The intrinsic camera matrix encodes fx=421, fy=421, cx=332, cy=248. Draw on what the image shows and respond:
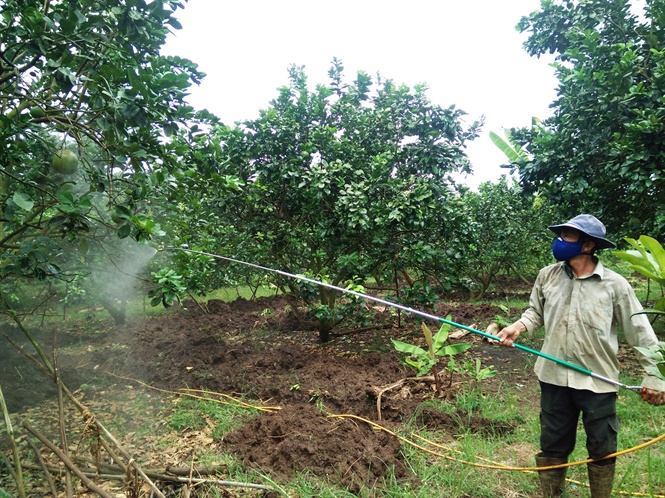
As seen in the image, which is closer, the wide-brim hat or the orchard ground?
the wide-brim hat

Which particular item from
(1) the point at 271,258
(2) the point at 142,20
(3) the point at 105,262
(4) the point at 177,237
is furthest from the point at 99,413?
(2) the point at 142,20

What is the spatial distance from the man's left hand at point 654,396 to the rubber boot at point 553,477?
0.58 m

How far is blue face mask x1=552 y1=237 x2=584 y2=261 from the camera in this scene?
7.30 feet

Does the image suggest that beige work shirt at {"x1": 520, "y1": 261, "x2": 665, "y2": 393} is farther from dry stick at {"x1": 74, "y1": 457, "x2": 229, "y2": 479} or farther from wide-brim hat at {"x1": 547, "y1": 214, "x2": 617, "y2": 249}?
dry stick at {"x1": 74, "y1": 457, "x2": 229, "y2": 479}

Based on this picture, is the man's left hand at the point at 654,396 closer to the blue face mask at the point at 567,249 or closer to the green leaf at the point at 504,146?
the blue face mask at the point at 567,249

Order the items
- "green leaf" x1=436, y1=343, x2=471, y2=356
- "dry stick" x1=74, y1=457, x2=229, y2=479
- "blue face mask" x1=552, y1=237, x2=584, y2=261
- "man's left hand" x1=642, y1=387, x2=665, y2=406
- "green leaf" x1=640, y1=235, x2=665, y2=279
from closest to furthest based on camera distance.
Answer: "green leaf" x1=640, y1=235, x2=665, y2=279 < "man's left hand" x1=642, y1=387, x2=665, y2=406 < "blue face mask" x1=552, y1=237, x2=584, y2=261 < "dry stick" x1=74, y1=457, x2=229, y2=479 < "green leaf" x1=436, y1=343, x2=471, y2=356

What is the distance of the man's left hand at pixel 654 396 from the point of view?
1998mm

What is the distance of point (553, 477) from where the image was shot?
91.8 inches

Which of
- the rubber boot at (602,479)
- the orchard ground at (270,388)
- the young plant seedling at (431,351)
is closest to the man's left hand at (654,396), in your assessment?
the rubber boot at (602,479)

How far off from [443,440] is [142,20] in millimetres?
3362

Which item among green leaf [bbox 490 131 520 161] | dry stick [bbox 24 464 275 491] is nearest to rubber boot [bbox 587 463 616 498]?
dry stick [bbox 24 464 275 491]

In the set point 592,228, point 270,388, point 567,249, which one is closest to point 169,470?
point 270,388

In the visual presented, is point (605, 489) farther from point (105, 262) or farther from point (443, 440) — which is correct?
point (105, 262)

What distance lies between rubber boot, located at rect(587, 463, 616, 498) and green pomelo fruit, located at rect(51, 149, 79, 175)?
11.2 ft
